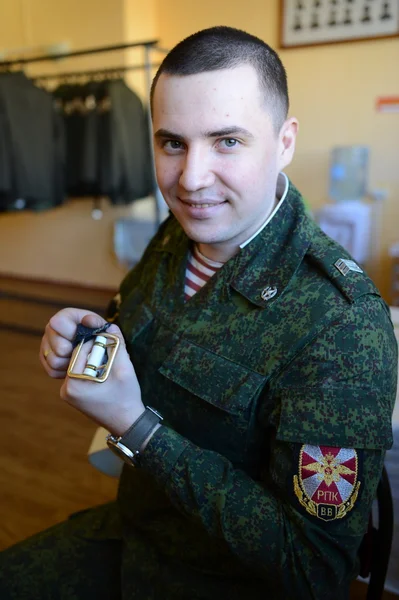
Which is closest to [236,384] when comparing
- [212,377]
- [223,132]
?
[212,377]

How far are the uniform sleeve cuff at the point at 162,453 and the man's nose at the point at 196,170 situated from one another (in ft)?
1.16

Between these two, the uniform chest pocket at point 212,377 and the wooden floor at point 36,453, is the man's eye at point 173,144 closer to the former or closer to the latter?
the uniform chest pocket at point 212,377

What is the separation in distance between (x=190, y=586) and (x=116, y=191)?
2.74m

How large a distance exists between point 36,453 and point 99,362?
1.63 meters

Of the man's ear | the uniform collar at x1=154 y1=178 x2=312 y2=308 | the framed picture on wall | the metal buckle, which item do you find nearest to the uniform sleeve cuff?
the metal buckle

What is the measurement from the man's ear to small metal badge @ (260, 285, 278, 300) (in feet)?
0.68

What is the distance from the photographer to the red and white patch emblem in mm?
660

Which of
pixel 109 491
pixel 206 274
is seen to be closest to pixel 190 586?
pixel 206 274

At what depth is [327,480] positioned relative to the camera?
661 mm

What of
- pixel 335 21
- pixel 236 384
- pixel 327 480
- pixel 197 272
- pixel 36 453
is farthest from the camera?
pixel 335 21

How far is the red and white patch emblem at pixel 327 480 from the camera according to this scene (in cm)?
66

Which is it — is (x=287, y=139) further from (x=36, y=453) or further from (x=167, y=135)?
(x=36, y=453)

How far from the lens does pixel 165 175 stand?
812mm

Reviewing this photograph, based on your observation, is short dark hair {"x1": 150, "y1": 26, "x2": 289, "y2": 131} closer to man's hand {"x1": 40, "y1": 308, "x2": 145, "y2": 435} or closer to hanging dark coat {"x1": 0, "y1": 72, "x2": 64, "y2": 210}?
man's hand {"x1": 40, "y1": 308, "x2": 145, "y2": 435}
